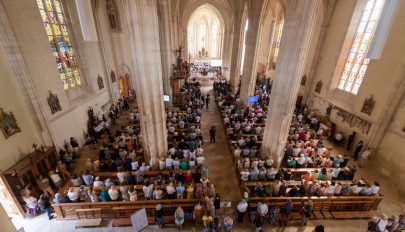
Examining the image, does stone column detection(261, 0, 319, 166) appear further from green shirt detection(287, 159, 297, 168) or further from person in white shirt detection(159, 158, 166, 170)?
person in white shirt detection(159, 158, 166, 170)

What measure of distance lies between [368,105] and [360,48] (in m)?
4.32

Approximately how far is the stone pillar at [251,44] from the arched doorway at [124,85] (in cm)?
1212

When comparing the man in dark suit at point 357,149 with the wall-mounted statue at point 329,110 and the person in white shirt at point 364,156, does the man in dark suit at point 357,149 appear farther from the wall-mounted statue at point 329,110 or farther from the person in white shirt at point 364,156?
the wall-mounted statue at point 329,110

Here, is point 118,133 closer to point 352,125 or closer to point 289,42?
point 289,42

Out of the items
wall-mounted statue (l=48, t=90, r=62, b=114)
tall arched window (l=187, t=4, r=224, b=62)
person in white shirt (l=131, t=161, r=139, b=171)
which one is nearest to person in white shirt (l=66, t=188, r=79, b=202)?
person in white shirt (l=131, t=161, r=139, b=171)

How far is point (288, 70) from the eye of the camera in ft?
29.6

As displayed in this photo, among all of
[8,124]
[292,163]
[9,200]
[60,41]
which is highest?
[60,41]

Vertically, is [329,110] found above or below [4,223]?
below

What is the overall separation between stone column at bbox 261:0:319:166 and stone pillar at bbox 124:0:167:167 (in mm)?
5693

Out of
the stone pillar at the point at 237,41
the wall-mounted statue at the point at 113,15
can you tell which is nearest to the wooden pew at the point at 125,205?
the wall-mounted statue at the point at 113,15

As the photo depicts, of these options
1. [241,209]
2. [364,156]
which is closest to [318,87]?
[364,156]

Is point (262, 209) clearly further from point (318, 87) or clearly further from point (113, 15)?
point (113, 15)

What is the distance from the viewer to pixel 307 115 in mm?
16688

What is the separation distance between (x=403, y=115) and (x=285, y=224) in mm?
8382
